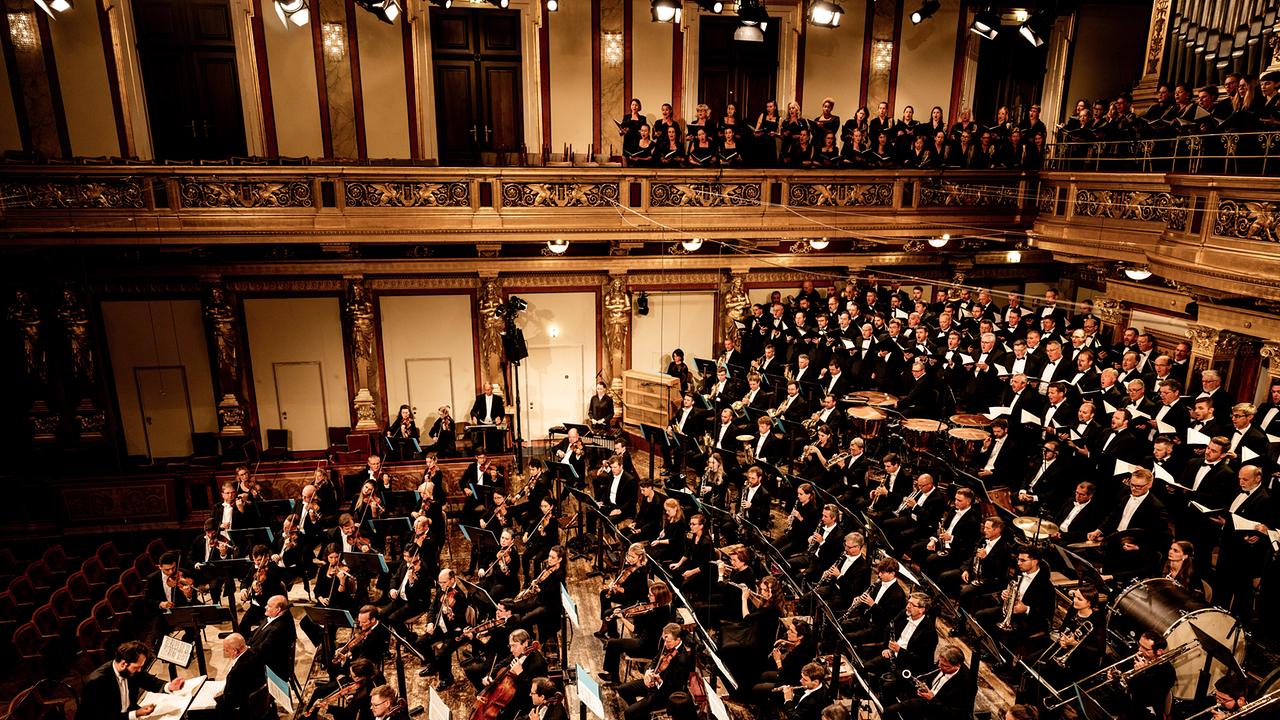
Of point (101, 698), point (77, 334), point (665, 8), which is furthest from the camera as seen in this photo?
point (77, 334)

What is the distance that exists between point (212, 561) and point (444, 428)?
3964 mm

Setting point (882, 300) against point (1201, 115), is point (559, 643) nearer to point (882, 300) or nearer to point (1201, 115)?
point (882, 300)

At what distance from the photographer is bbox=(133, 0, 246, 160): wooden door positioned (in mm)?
11281

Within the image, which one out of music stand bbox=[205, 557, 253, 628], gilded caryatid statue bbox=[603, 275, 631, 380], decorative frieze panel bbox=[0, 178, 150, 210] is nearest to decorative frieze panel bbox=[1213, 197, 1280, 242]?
gilded caryatid statue bbox=[603, 275, 631, 380]

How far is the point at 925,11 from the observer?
1211cm

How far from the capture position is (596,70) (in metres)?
12.4

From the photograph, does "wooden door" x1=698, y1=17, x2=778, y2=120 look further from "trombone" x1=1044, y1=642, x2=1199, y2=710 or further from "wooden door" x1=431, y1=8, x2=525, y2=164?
"trombone" x1=1044, y1=642, x2=1199, y2=710

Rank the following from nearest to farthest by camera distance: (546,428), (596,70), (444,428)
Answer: (444,428)
(596,70)
(546,428)

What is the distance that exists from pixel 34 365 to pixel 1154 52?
17.3m

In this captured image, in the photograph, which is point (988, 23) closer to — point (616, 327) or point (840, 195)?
point (840, 195)

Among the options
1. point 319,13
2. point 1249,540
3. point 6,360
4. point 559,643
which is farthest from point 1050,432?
point 6,360

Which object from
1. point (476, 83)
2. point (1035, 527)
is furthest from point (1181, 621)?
point (476, 83)

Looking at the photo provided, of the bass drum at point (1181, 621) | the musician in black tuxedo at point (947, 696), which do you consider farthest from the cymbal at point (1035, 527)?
the musician in black tuxedo at point (947, 696)

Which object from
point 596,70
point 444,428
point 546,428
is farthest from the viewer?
point 546,428
